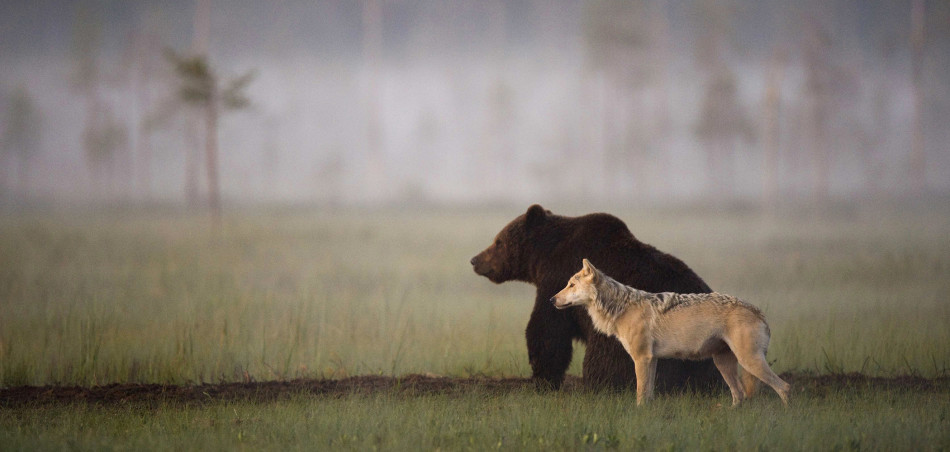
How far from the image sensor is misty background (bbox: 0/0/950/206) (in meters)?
45.7

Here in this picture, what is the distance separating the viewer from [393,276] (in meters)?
20.0

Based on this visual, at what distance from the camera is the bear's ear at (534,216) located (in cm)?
832

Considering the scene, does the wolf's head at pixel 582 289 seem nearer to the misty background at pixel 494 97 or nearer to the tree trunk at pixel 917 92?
the misty background at pixel 494 97

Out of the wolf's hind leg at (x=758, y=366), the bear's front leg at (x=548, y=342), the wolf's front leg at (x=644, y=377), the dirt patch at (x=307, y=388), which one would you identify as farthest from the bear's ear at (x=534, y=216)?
the wolf's hind leg at (x=758, y=366)

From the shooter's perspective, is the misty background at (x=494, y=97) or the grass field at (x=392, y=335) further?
the misty background at (x=494, y=97)

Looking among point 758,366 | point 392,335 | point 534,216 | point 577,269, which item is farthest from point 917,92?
point 758,366

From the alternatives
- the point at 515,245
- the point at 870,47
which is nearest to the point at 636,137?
the point at 870,47

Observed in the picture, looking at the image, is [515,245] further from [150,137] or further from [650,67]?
[150,137]

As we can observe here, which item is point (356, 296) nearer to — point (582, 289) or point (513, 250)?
point (513, 250)

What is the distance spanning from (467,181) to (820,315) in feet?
184

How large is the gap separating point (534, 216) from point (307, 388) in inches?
123

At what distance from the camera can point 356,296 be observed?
16734 millimetres

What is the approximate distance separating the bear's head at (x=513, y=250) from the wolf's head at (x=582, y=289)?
4.90 feet

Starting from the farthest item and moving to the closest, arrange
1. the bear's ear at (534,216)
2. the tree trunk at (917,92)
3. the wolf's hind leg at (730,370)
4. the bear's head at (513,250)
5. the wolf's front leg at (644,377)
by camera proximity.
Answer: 1. the tree trunk at (917,92)
2. the bear's head at (513,250)
3. the bear's ear at (534,216)
4. the wolf's hind leg at (730,370)
5. the wolf's front leg at (644,377)
